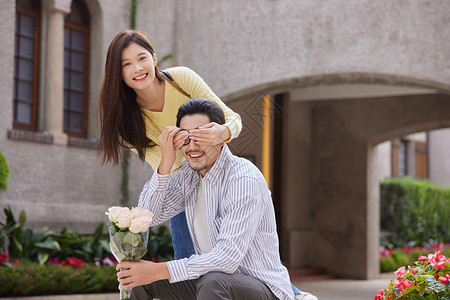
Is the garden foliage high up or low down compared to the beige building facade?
down

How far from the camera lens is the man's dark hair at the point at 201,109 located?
2.88 m

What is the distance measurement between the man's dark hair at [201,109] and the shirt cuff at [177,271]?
2.25ft

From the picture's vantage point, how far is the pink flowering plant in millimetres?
3305

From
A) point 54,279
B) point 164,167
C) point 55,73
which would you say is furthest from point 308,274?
point 164,167

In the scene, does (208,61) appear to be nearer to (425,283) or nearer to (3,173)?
(3,173)

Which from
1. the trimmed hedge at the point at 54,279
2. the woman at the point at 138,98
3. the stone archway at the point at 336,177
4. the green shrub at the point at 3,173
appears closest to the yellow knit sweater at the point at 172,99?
the woman at the point at 138,98

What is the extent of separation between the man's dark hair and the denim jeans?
0.57m

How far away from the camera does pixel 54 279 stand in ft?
21.8

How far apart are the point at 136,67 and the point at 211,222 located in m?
0.89

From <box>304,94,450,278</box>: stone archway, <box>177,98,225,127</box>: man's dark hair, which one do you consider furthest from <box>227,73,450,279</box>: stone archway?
<box>177,98,225,127</box>: man's dark hair

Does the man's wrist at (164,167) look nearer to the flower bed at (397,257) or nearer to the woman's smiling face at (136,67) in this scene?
the woman's smiling face at (136,67)

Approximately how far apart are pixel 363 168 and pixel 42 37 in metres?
6.55

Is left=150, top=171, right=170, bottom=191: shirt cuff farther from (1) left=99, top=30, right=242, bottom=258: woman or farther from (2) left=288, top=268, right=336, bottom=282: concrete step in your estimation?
(2) left=288, top=268, right=336, bottom=282: concrete step

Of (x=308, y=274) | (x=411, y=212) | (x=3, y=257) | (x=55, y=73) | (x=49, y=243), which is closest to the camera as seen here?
(x=3, y=257)
